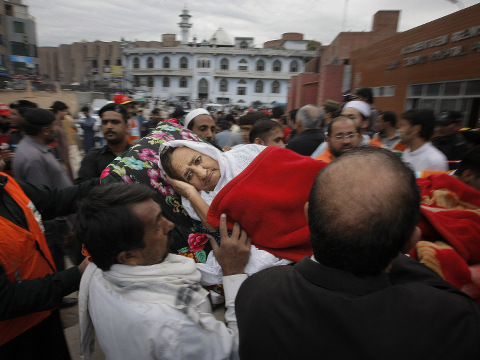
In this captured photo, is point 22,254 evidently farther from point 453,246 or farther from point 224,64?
point 224,64

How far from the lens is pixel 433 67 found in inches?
369

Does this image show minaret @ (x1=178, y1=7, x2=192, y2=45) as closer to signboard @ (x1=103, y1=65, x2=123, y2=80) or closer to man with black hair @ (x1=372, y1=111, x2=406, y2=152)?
signboard @ (x1=103, y1=65, x2=123, y2=80)

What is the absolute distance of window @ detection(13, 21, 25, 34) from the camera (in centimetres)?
3328

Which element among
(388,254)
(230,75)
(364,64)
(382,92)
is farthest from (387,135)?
(230,75)

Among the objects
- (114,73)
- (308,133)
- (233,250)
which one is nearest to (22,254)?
(233,250)

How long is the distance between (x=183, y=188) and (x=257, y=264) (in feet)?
1.96

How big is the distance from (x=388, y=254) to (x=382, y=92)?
13.6 meters

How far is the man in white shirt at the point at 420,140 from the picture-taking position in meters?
2.96

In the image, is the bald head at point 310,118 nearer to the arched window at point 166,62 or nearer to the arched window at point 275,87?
the arched window at point 275,87

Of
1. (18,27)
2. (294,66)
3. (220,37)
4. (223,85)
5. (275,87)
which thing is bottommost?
(223,85)

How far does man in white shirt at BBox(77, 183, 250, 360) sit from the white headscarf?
38 centimetres

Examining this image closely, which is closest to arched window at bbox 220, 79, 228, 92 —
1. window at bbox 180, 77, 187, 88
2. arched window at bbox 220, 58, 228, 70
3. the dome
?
arched window at bbox 220, 58, 228, 70

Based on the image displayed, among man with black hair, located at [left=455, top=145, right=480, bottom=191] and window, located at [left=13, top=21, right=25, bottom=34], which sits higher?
window, located at [left=13, top=21, right=25, bottom=34]

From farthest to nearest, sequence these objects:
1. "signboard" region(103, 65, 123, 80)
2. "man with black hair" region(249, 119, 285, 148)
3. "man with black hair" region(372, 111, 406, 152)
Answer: "signboard" region(103, 65, 123, 80) < "man with black hair" region(372, 111, 406, 152) < "man with black hair" region(249, 119, 285, 148)
